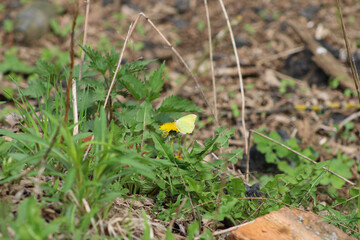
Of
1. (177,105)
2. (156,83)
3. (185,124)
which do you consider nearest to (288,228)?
(185,124)

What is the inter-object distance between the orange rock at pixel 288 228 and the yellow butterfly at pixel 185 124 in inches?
24.5

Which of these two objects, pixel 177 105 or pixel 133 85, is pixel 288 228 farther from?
pixel 133 85

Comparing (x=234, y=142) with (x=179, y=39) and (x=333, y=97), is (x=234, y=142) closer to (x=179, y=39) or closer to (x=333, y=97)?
(x=333, y=97)

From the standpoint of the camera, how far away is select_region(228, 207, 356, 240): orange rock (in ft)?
5.25

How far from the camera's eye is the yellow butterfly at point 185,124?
2012 millimetres

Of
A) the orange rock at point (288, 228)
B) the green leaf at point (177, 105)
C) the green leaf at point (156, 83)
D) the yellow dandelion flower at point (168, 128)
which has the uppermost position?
the green leaf at point (156, 83)

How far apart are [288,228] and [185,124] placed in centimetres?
78

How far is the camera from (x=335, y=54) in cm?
499

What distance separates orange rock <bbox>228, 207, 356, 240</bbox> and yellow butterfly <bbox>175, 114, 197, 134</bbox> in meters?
0.62

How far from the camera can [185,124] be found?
2041 mm

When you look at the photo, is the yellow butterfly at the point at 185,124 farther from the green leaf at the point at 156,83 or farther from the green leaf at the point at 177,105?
the green leaf at the point at 156,83

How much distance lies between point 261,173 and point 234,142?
21.1 inches

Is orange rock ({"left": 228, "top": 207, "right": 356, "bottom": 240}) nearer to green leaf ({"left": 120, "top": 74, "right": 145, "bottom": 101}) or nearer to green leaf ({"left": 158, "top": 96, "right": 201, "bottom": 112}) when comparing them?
green leaf ({"left": 158, "top": 96, "right": 201, "bottom": 112})

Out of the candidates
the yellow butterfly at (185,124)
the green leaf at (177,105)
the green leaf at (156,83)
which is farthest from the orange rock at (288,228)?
the green leaf at (156,83)
